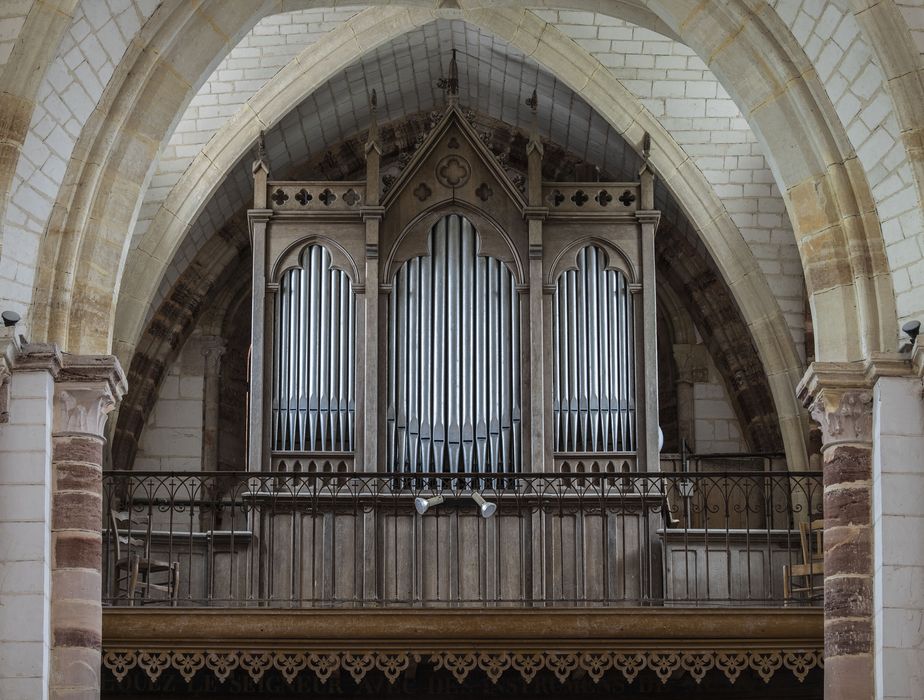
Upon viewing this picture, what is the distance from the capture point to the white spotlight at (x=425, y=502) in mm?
13523

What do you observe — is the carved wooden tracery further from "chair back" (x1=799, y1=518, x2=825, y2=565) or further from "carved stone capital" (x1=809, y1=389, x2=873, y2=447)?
"carved stone capital" (x1=809, y1=389, x2=873, y2=447)

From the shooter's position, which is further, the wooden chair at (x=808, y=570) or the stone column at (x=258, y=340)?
the stone column at (x=258, y=340)

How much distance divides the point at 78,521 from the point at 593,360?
15.6 ft

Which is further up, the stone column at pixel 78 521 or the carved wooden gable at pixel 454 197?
the carved wooden gable at pixel 454 197

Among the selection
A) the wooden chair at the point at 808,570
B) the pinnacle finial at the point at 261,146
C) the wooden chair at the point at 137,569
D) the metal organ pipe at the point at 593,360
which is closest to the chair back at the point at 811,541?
the wooden chair at the point at 808,570

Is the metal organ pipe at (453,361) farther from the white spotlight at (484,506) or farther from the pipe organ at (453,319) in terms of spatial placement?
the white spotlight at (484,506)

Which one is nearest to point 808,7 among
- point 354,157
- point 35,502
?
point 35,502

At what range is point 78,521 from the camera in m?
11.1

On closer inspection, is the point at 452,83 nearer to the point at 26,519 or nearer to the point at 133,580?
the point at 133,580

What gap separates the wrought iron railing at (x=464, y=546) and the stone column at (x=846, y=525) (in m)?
2.33

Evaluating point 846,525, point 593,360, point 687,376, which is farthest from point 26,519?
point 687,376

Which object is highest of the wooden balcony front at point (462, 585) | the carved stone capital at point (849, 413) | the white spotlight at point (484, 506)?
the carved stone capital at point (849, 413)

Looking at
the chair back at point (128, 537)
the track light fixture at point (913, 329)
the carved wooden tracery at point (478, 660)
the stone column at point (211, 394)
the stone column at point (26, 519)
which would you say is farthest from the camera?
the stone column at point (211, 394)

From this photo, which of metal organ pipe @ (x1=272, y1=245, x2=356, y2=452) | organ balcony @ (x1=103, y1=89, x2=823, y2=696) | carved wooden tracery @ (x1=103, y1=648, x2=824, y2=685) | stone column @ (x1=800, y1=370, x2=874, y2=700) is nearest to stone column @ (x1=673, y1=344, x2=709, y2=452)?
organ balcony @ (x1=103, y1=89, x2=823, y2=696)
